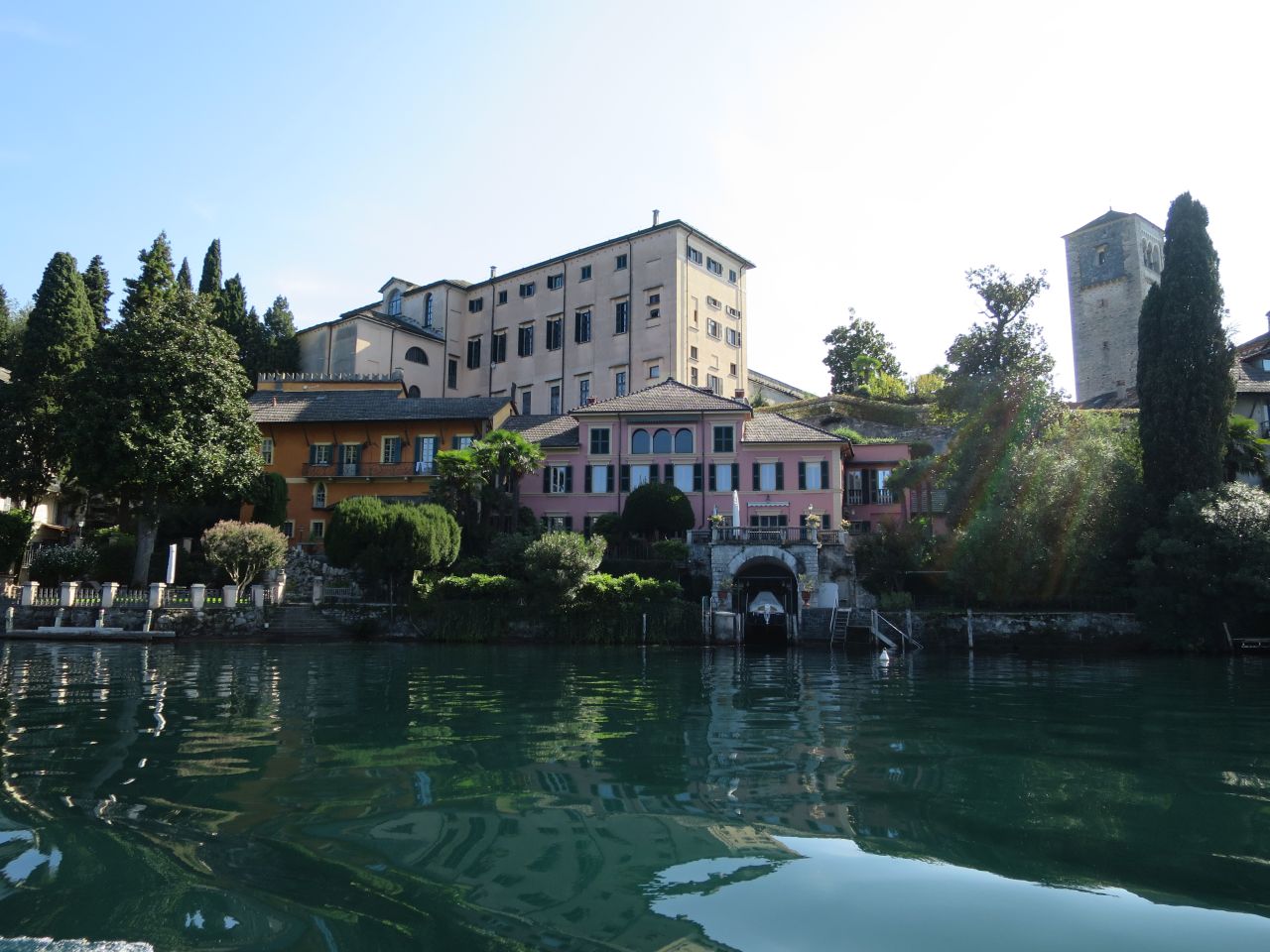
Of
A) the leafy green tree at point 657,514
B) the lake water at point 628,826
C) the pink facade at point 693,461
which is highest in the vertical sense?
the pink facade at point 693,461

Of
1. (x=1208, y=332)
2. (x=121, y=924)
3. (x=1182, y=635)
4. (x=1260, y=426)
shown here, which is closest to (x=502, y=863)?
(x=121, y=924)

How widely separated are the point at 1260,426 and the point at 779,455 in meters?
25.6

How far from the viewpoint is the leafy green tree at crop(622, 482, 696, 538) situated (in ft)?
134

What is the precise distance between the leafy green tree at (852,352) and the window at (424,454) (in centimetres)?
3177

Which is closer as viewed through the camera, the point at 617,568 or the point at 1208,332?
the point at 1208,332

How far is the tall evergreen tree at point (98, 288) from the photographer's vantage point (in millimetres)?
47906

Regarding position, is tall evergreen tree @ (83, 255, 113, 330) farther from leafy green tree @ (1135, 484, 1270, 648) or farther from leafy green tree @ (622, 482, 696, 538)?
leafy green tree @ (1135, 484, 1270, 648)

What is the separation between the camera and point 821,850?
535 cm

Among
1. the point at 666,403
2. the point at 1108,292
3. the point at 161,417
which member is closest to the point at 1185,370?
the point at 666,403

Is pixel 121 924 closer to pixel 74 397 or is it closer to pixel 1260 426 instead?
pixel 74 397

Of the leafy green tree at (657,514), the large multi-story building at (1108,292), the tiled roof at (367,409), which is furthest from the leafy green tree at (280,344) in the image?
the large multi-story building at (1108,292)

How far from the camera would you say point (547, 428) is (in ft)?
164

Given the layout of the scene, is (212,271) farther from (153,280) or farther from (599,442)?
(599,442)

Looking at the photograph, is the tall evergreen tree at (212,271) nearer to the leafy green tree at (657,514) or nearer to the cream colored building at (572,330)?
the cream colored building at (572,330)
